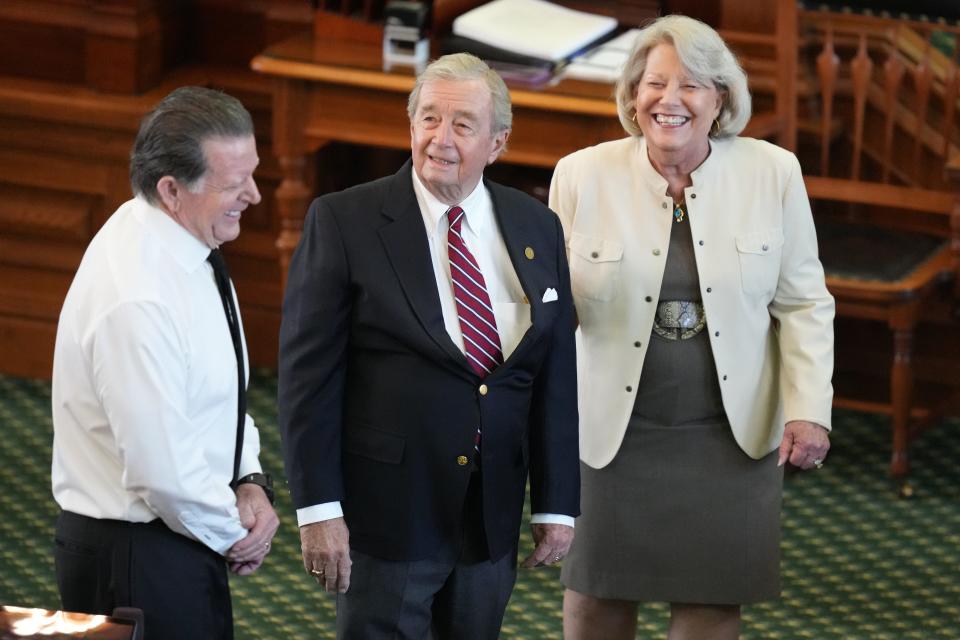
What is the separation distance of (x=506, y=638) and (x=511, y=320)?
1.57 metres

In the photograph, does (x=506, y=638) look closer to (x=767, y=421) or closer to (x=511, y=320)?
(x=767, y=421)

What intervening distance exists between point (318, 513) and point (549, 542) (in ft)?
1.53

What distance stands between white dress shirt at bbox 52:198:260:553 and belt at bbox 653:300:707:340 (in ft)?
3.07

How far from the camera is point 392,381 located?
284 centimetres

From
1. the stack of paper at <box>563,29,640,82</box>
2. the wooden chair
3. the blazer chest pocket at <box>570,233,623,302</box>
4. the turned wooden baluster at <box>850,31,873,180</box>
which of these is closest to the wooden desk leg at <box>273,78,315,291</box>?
the stack of paper at <box>563,29,640,82</box>

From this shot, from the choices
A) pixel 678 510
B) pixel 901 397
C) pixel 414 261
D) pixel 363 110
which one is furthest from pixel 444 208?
pixel 901 397

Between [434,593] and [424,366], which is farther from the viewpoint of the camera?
[434,593]

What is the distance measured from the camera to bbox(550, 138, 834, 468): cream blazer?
10.7 ft

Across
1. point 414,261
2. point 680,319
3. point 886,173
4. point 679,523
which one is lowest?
point 679,523

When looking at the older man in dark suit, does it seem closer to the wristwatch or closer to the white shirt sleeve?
the wristwatch

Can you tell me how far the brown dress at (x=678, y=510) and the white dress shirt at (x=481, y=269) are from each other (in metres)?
0.48

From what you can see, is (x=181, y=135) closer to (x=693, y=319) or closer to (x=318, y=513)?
(x=318, y=513)

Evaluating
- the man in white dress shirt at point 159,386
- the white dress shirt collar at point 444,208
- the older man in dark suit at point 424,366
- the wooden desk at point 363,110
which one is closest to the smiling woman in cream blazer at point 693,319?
the older man in dark suit at point 424,366

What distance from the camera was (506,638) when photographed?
4242mm
